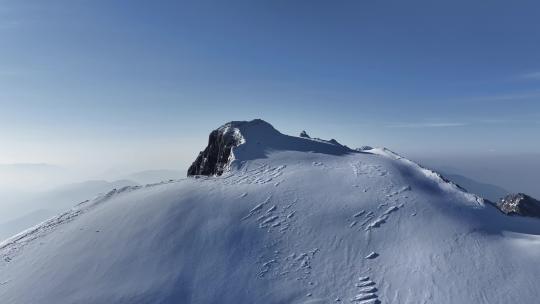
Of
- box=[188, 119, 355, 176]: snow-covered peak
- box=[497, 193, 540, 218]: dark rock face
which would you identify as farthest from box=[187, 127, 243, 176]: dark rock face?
box=[497, 193, 540, 218]: dark rock face

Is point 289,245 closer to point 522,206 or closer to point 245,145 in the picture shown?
point 245,145

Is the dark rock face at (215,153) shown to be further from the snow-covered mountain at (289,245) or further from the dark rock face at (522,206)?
the dark rock face at (522,206)

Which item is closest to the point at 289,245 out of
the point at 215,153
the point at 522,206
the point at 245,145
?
the point at 245,145

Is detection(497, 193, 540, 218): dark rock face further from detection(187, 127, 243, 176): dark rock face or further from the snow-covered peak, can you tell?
detection(187, 127, 243, 176): dark rock face

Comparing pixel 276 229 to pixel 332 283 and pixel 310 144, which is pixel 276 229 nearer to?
pixel 332 283

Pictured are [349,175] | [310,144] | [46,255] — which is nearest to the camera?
[46,255]

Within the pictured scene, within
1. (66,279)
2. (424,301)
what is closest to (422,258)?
(424,301)

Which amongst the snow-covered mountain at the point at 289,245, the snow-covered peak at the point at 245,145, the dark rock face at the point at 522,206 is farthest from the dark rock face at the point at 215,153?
the dark rock face at the point at 522,206
